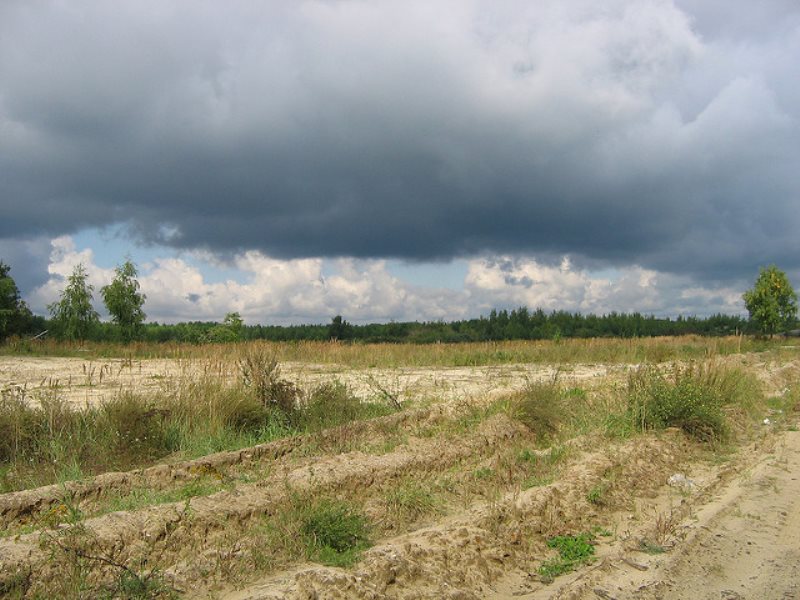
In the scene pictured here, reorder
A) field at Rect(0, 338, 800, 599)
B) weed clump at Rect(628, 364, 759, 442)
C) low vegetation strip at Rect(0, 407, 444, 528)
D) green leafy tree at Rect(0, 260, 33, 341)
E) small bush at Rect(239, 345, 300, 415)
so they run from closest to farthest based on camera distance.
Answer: field at Rect(0, 338, 800, 599) < low vegetation strip at Rect(0, 407, 444, 528) < small bush at Rect(239, 345, 300, 415) < weed clump at Rect(628, 364, 759, 442) < green leafy tree at Rect(0, 260, 33, 341)

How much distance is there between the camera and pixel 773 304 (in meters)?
43.1

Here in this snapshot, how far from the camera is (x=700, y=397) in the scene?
11359 mm

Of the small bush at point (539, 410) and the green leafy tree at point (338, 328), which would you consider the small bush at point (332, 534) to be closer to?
the small bush at point (539, 410)

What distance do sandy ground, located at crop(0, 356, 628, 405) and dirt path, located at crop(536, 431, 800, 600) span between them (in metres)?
5.60

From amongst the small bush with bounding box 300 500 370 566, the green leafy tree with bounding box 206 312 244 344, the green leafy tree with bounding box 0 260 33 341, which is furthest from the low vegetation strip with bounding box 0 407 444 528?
the green leafy tree with bounding box 0 260 33 341

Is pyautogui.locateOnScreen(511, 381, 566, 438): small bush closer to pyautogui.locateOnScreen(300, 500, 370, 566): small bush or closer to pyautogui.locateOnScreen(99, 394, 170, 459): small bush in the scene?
pyautogui.locateOnScreen(300, 500, 370, 566): small bush

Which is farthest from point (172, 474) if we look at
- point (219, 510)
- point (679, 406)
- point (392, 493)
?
point (679, 406)

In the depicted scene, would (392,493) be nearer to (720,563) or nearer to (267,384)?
(720,563)

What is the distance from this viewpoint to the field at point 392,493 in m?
5.09

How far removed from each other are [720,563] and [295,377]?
1438cm

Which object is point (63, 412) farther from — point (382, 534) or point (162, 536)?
point (382, 534)

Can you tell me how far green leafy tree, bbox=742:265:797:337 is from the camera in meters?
43.5

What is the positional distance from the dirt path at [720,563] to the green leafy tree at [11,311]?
4404 centimetres

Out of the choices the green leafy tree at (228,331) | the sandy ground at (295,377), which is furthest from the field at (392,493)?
the green leafy tree at (228,331)
